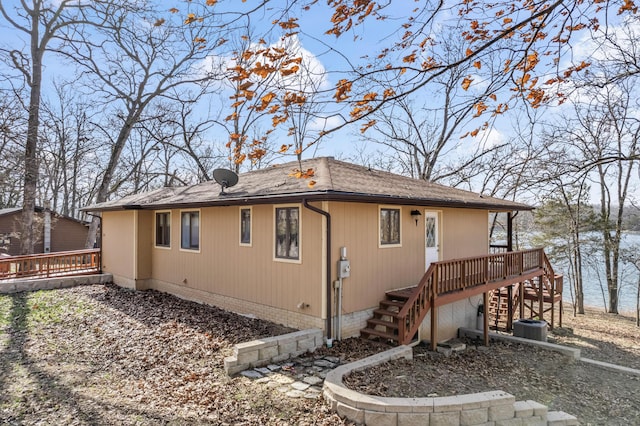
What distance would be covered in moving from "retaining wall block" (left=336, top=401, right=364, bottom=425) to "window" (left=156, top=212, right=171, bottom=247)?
816 cm

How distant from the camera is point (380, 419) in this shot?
172 inches

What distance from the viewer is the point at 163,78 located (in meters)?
19.5

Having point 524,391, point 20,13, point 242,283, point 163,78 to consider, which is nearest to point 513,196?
point 524,391

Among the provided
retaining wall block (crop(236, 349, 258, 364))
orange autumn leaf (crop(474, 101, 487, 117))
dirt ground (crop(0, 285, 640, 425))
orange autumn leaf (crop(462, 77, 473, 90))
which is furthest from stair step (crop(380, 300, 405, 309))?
orange autumn leaf (crop(462, 77, 473, 90))

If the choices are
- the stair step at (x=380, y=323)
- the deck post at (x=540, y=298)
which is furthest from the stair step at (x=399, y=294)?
the deck post at (x=540, y=298)

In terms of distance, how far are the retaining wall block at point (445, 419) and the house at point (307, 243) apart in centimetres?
276

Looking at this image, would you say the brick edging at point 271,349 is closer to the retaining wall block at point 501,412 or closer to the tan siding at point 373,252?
the tan siding at point 373,252

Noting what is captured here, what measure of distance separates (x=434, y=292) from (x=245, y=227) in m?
4.29

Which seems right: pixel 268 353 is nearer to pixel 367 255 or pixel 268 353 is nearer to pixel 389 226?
pixel 367 255

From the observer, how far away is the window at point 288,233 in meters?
7.56

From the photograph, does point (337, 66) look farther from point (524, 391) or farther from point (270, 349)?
point (524, 391)

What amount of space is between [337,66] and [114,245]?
11429 mm

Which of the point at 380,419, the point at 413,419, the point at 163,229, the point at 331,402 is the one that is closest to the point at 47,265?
the point at 163,229

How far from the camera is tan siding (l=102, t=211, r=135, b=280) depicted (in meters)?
11.9
